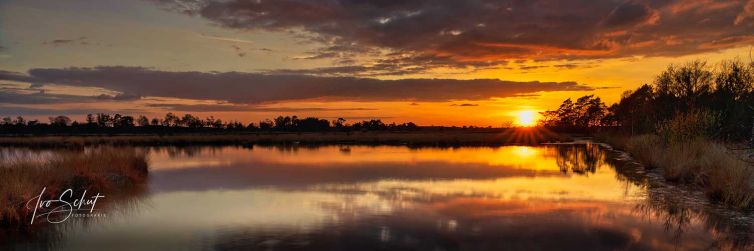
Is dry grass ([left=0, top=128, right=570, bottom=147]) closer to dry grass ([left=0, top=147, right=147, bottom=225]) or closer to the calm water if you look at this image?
dry grass ([left=0, top=147, right=147, bottom=225])

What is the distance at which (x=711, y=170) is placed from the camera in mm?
16266

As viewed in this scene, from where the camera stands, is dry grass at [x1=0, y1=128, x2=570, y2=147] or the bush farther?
dry grass at [x1=0, y1=128, x2=570, y2=147]

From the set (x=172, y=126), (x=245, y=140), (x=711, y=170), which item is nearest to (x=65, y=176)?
(x=711, y=170)

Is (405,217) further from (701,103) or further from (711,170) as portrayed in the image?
(701,103)

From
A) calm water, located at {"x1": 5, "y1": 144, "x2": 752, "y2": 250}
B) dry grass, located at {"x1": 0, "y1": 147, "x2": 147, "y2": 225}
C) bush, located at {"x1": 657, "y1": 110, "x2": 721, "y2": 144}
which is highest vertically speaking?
bush, located at {"x1": 657, "y1": 110, "x2": 721, "y2": 144}

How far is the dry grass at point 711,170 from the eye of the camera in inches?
541

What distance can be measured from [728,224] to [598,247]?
163 inches

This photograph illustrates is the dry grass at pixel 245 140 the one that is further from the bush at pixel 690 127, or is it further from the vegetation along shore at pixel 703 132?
the bush at pixel 690 127

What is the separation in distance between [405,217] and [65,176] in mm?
11801
